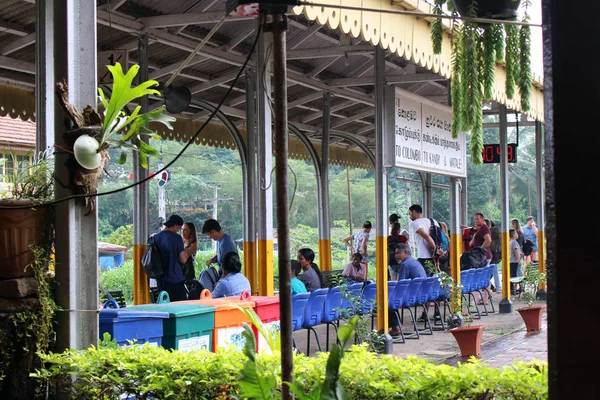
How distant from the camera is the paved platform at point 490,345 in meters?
9.44

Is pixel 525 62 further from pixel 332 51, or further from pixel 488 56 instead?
pixel 332 51

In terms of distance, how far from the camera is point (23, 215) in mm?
4570

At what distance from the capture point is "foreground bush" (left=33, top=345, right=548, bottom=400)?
340cm

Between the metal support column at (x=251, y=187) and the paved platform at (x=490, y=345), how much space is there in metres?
1.19

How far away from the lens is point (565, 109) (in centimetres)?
186

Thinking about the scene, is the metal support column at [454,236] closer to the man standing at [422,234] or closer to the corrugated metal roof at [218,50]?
the man standing at [422,234]

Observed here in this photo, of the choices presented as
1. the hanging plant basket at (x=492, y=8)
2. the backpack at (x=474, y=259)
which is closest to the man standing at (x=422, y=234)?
the backpack at (x=474, y=259)

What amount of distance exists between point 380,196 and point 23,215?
215 inches

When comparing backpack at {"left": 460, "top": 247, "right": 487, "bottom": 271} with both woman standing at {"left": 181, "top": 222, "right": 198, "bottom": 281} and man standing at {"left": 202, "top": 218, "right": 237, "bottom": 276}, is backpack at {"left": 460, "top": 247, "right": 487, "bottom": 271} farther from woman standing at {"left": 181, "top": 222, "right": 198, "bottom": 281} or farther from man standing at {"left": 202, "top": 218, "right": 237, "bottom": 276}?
woman standing at {"left": 181, "top": 222, "right": 198, "bottom": 281}

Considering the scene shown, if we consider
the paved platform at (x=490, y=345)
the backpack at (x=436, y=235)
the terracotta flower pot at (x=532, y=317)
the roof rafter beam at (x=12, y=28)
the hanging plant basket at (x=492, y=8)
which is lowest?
the paved platform at (x=490, y=345)

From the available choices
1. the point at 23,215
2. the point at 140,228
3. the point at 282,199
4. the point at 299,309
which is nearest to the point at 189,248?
the point at 140,228

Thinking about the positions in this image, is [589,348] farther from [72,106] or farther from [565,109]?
[72,106]

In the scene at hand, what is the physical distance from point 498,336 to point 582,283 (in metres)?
10.0

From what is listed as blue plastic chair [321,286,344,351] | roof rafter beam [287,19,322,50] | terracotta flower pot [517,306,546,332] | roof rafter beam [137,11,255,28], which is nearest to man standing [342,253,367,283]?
terracotta flower pot [517,306,546,332]
